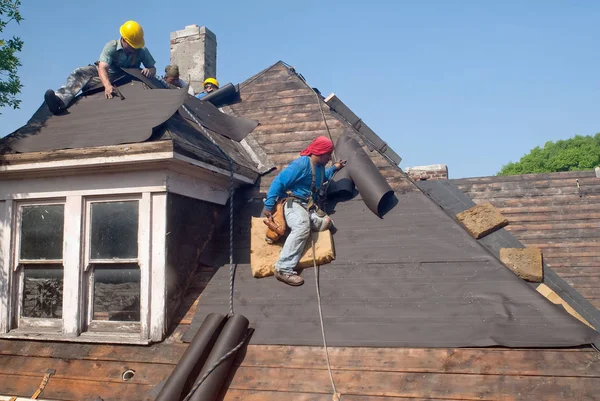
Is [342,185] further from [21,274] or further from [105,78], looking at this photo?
[21,274]

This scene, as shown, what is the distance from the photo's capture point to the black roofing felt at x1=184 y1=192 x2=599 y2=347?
4.59 metres

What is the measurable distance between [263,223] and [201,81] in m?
6.93

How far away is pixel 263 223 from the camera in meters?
6.09

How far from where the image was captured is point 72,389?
5.14 meters

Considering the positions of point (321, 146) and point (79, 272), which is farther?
point (321, 146)

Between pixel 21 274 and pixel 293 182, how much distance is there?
331 centimetres

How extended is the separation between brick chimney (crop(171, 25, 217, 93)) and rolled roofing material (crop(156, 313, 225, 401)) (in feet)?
26.9

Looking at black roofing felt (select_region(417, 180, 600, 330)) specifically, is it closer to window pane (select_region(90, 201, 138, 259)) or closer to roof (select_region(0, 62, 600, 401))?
roof (select_region(0, 62, 600, 401))

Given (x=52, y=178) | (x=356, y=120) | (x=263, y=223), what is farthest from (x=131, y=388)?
(x=356, y=120)

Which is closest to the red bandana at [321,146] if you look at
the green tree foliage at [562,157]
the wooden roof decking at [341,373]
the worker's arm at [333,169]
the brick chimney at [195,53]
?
the worker's arm at [333,169]

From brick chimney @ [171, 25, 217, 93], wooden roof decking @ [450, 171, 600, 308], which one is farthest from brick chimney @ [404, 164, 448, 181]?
brick chimney @ [171, 25, 217, 93]

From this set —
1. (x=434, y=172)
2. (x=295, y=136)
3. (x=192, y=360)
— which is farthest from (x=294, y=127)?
(x=434, y=172)

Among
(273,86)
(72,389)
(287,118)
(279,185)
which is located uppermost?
(273,86)

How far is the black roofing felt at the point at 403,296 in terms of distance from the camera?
15.1 feet
